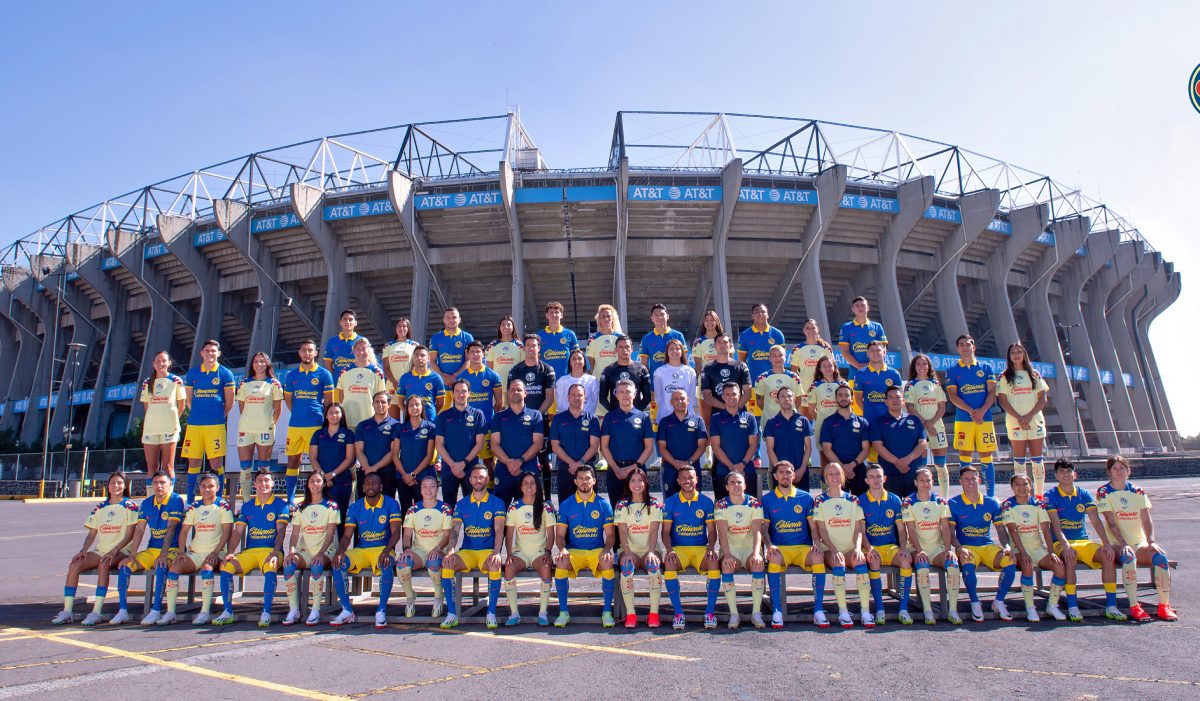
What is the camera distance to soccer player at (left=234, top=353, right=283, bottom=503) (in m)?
7.39

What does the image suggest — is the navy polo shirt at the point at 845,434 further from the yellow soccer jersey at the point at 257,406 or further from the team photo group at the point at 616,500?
the yellow soccer jersey at the point at 257,406

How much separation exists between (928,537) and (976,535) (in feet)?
1.51

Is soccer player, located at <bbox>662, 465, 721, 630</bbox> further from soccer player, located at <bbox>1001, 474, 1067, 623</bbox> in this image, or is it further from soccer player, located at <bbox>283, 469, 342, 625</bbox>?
soccer player, located at <bbox>283, 469, 342, 625</bbox>

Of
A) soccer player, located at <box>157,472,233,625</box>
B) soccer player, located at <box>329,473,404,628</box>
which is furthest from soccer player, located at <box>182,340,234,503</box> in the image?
soccer player, located at <box>329,473,404,628</box>

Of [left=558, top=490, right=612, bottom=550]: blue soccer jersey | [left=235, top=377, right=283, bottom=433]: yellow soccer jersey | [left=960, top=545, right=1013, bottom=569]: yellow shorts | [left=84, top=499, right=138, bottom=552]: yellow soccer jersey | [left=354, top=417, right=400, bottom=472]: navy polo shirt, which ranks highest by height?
[left=235, top=377, right=283, bottom=433]: yellow soccer jersey

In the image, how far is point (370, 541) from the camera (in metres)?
5.95

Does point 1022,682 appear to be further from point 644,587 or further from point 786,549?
point 644,587

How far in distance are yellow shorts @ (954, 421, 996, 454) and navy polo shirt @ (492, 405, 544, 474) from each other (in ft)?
16.6

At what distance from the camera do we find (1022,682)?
12.6 feet

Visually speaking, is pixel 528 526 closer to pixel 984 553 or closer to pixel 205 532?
pixel 205 532

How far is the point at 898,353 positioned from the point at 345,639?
26.3m

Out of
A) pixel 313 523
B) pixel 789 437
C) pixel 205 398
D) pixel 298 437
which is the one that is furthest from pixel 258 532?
pixel 789 437

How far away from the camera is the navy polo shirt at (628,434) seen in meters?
6.09

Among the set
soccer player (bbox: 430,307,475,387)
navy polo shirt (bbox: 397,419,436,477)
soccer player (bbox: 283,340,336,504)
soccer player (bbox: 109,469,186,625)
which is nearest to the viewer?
soccer player (bbox: 109,469,186,625)
